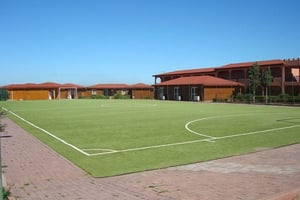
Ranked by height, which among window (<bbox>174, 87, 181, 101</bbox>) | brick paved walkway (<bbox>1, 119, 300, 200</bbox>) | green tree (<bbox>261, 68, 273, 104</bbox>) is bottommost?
brick paved walkway (<bbox>1, 119, 300, 200</bbox>)

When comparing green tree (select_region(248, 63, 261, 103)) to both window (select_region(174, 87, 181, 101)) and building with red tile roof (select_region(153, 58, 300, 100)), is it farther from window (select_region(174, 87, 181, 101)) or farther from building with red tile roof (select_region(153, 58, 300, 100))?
window (select_region(174, 87, 181, 101))

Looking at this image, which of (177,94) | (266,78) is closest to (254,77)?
(266,78)

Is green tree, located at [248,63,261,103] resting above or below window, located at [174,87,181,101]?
above

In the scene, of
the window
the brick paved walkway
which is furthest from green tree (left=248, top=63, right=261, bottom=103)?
the brick paved walkway

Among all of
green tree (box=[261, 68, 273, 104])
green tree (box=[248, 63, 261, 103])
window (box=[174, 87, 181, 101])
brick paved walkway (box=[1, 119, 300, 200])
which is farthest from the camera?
window (box=[174, 87, 181, 101])

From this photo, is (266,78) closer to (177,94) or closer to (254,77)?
(254,77)

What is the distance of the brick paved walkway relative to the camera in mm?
6566

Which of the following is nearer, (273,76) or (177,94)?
(273,76)

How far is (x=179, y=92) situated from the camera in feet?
199

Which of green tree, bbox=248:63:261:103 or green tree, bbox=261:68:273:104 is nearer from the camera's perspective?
green tree, bbox=261:68:273:104

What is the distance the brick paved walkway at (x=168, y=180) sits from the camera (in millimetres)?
6566

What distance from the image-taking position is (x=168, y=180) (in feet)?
24.9

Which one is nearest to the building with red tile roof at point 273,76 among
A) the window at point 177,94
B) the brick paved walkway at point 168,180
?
the window at point 177,94

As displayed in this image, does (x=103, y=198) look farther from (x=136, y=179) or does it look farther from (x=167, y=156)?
(x=167, y=156)
